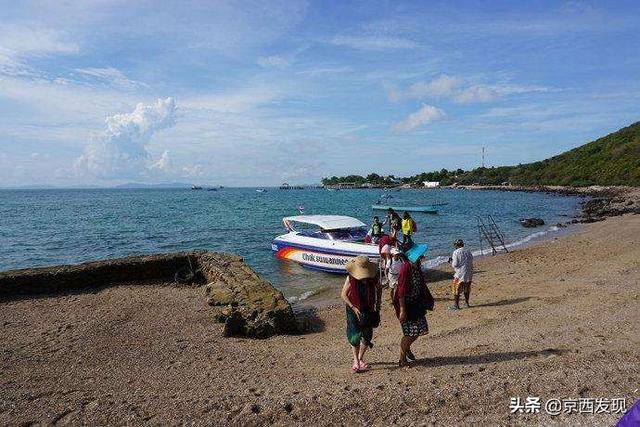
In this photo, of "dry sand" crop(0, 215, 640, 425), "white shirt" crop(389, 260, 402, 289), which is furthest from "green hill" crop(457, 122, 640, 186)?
"dry sand" crop(0, 215, 640, 425)

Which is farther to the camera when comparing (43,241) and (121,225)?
(121,225)

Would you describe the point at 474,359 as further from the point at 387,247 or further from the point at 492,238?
the point at 492,238

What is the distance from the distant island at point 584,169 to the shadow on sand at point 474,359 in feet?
288

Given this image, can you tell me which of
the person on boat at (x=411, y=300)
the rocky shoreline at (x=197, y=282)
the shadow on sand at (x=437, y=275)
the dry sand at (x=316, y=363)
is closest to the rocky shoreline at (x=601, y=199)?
the shadow on sand at (x=437, y=275)

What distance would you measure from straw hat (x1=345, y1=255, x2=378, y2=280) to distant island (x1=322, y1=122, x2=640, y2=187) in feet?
295

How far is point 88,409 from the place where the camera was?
5.90 m

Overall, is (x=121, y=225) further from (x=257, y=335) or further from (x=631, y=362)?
(x=631, y=362)

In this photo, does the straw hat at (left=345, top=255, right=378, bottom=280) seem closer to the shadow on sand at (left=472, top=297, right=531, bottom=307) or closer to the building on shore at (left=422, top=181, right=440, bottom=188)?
the shadow on sand at (left=472, top=297, right=531, bottom=307)

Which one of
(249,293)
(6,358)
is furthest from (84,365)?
(249,293)

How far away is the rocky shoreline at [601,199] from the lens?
3928cm

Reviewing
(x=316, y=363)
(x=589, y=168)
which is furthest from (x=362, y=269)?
(x=589, y=168)

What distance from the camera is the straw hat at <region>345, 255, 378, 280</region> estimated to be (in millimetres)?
6465

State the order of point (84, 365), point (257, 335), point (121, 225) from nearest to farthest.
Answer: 1. point (84, 365)
2. point (257, 335)
3. point (121, 225)

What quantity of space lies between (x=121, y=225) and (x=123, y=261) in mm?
29674
